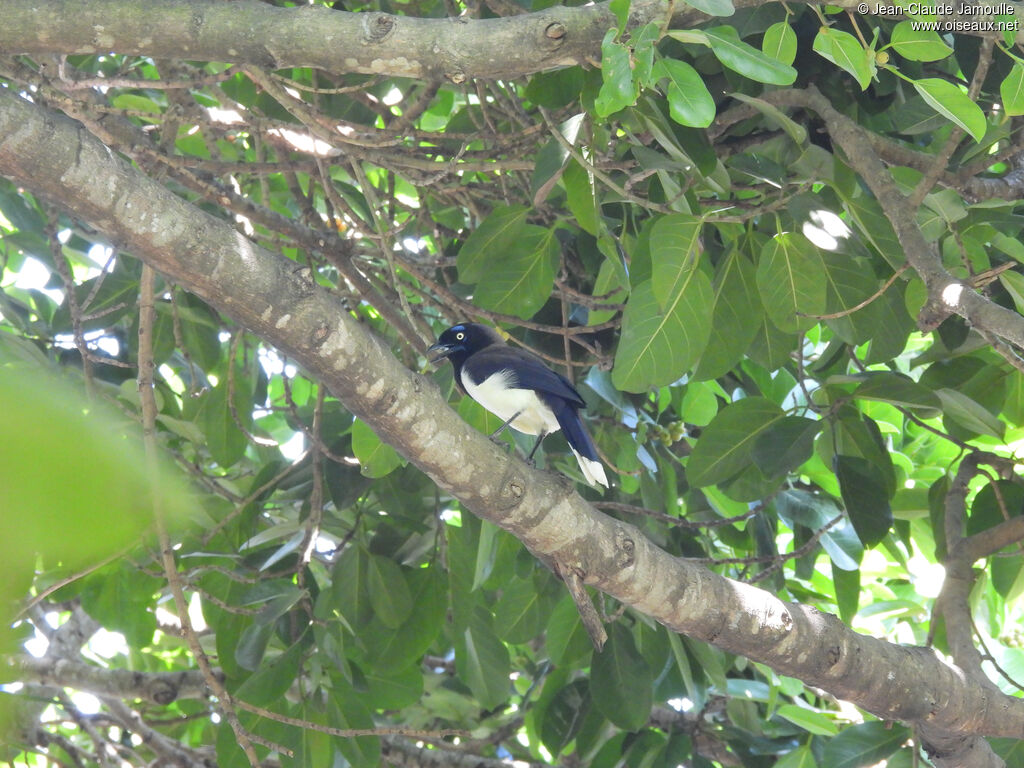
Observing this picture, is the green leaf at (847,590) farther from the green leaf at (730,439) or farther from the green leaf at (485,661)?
the green leaf at (485,661)

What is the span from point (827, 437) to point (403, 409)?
1945 mm

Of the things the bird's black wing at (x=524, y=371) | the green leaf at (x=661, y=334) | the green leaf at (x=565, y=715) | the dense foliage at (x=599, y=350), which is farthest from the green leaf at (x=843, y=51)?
the green leaf at (x=565, y=715)

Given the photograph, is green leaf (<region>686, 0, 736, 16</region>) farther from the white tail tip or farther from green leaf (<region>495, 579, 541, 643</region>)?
green leaf (<region>495, 579, 541, 643</region>)

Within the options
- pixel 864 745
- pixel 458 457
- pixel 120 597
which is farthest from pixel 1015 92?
pixel 120 597

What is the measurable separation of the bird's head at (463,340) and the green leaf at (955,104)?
1974mm

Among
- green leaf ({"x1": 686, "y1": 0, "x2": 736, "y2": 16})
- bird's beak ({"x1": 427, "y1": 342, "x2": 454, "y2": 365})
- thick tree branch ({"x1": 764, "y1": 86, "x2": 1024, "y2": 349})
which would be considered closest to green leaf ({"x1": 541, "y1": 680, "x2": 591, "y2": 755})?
bird's beak ({"x1": 427, "y1": 342, "x2": 454, "y2": 365})

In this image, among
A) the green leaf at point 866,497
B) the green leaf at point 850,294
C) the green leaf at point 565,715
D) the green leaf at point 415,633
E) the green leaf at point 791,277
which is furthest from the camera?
the green leaf at point 565,715

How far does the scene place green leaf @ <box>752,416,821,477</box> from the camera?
3260mm

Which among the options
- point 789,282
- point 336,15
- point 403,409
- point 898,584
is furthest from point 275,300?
point 898,584

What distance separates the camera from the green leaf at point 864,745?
3.54 m

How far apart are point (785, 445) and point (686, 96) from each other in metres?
1.43

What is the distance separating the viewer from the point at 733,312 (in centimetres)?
324

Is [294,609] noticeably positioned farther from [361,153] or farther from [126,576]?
[361,153]

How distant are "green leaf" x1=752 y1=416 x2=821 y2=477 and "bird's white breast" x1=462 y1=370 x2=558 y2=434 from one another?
0.77 m
